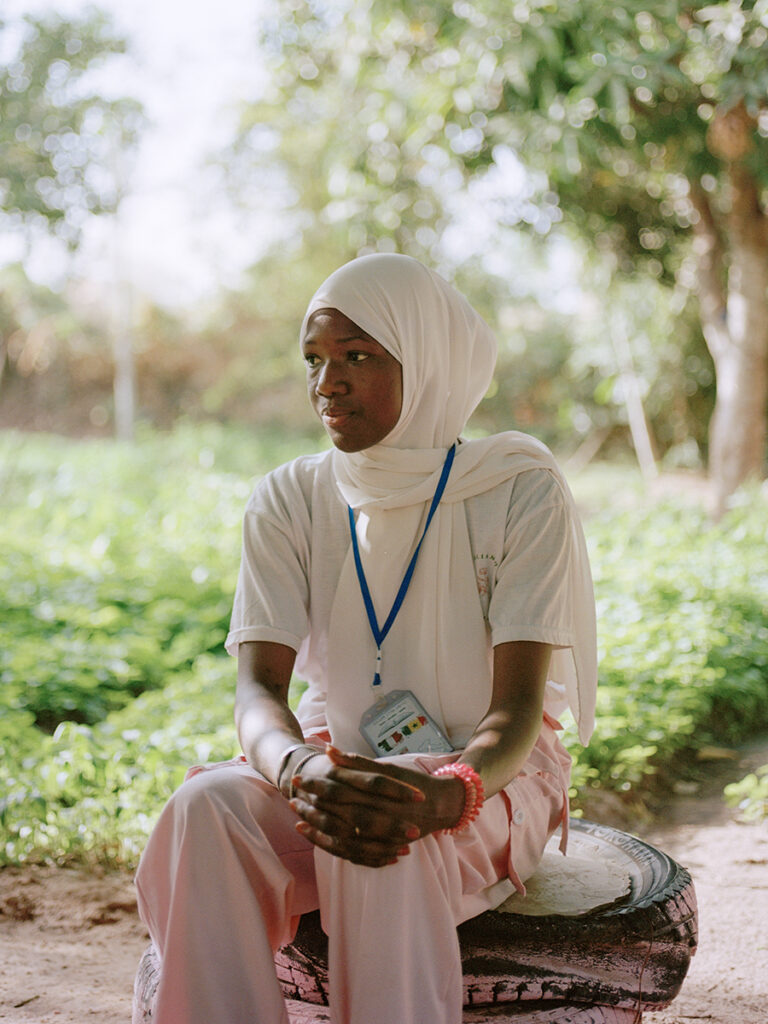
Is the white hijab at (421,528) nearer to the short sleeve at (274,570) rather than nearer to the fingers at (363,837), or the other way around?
the short sleeve at (274,570)

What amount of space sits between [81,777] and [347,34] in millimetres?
6766

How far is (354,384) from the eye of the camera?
7.00 ft

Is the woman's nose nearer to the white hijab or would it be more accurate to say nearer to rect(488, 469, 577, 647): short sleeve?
the white hijab

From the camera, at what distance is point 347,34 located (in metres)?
8.30

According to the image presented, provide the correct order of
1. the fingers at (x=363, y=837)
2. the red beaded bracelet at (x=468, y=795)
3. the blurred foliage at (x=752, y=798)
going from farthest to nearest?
the blurred foliage at (x=752, y=798), the red beaded bracelet at (x=468, y=795), the fingers at (x=363, y=837)

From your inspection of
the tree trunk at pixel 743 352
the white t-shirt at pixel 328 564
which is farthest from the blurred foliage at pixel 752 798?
the tree trunk at pixel 743 352

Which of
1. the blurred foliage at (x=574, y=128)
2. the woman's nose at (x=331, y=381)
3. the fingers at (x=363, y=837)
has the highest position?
the blurred foliage at (x=574, y=128)

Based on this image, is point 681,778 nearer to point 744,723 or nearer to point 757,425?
point 744,723

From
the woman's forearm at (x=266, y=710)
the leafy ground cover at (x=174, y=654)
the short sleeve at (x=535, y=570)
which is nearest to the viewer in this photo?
the woman's forearm at (x=266, y=710)

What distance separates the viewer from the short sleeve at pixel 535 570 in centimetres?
200

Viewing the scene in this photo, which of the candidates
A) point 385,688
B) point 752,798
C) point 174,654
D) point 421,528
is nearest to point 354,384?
point 421,528

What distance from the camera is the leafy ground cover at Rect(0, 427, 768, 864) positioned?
3.46 meters

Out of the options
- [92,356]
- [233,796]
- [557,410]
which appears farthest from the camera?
[92,356]

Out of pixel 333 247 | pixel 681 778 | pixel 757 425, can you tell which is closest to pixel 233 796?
pixel 681 778
